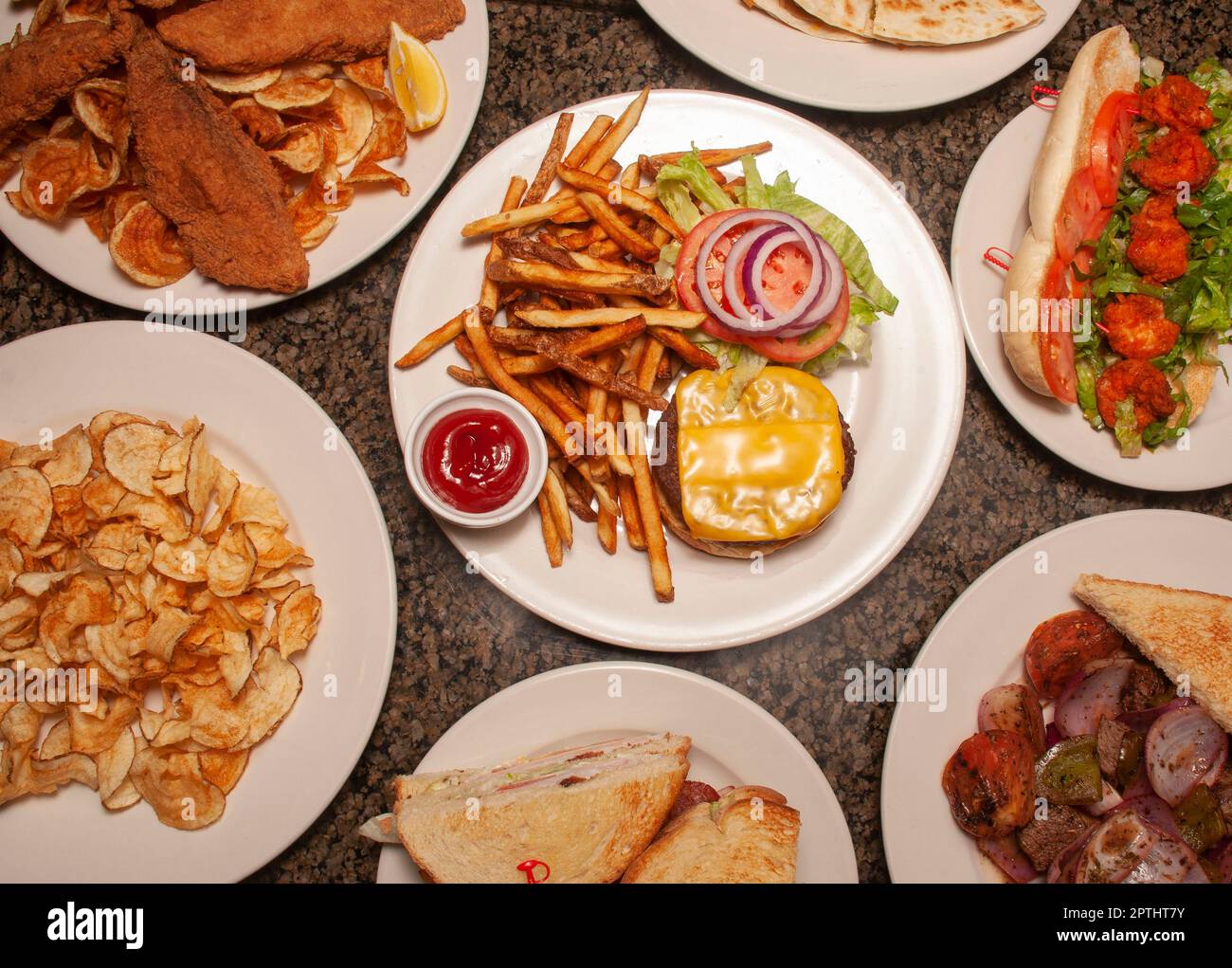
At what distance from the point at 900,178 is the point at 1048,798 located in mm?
1919

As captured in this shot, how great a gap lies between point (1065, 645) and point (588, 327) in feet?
5.43

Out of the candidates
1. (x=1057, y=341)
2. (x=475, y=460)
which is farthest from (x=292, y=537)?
(x=1057, y=341)

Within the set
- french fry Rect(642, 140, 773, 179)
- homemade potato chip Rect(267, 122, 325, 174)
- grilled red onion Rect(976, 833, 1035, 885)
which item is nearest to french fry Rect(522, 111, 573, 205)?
french fry Rect(642, 140, 773, 179)

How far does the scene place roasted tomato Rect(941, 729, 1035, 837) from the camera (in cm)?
253

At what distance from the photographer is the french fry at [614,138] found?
8.63 ft

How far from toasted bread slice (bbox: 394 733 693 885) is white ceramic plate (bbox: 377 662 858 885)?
152 mm

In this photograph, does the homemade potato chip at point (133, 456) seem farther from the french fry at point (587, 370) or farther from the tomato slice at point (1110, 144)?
the tomato slice at point (1110, 144)

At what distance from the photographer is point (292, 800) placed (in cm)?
254

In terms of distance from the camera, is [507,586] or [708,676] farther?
[708,676]

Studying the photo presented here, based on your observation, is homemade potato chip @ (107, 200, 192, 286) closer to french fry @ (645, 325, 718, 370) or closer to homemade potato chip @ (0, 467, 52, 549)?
homemade potato chip @ (0, 467, 52, 549)

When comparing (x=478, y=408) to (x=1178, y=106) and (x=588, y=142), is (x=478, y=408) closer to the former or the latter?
(x=588, y=142)
